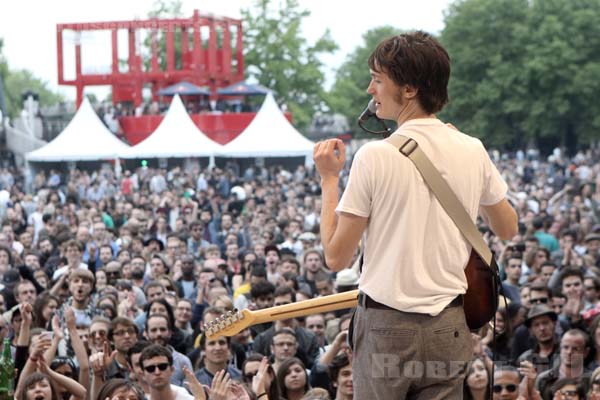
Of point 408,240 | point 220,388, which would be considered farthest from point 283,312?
point 220,388

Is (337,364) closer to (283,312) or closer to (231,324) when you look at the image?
(231,324)

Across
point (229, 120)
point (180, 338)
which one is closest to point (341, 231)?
point (180, 338)

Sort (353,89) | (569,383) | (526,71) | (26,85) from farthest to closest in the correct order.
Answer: (26,85) < (353,89) < (526,71) < (569,383)

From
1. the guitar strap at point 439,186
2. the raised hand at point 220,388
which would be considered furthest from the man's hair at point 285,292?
the guitar strap at point 439,186

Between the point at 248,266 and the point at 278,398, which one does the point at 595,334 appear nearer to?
the point at 278,398

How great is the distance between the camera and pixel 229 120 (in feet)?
169

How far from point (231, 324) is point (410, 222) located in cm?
96

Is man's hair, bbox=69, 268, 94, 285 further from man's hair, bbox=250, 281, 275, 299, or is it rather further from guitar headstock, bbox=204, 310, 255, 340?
guitar headstock, bbox=204, 310, 255, 340

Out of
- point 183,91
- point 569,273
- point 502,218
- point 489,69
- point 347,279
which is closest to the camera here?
point 502,218

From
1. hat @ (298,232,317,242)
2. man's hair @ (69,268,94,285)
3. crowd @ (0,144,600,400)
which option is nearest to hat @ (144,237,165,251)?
crowd @ (0,144,600,400)

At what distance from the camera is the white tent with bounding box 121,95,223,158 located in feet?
118

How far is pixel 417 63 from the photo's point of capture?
383cm

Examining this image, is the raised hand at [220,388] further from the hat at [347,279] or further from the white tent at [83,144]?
the white tent at [83,144]

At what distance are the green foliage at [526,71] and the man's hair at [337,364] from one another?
59.8 metres
